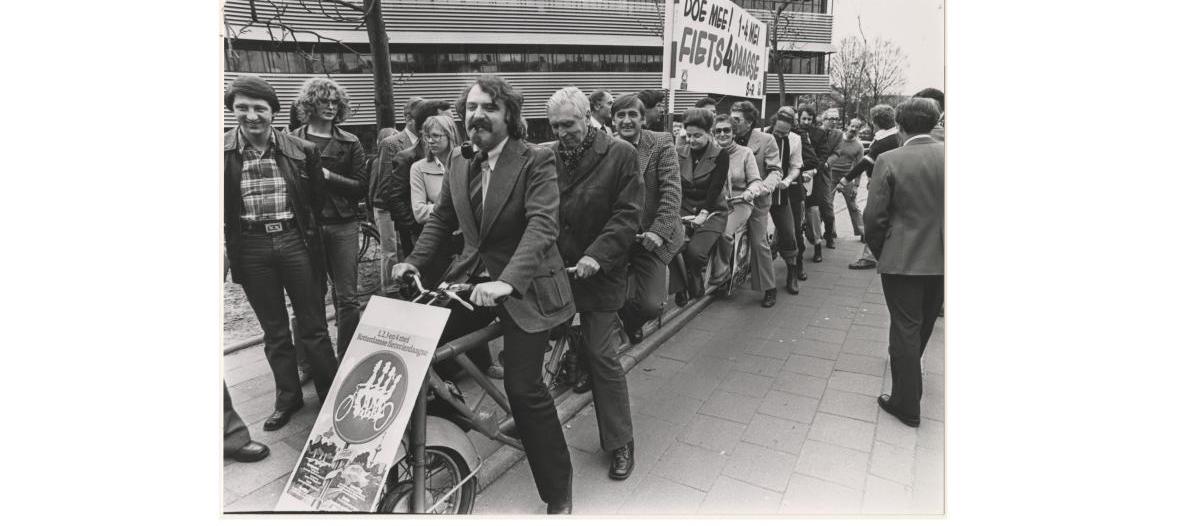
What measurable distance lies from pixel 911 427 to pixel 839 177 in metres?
4.96

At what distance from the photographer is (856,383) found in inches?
145

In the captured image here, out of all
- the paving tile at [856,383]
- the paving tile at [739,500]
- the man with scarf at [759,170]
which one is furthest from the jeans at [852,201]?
the paving tile at [739,500]

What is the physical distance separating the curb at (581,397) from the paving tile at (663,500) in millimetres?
457

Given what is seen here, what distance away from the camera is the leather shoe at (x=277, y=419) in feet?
10.0

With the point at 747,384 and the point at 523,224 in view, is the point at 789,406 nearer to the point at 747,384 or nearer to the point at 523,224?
the point at 747,384

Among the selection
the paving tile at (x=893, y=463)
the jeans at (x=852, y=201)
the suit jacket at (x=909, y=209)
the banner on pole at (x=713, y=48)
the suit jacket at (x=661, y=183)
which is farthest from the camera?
the jeans at (x=852, y=201)

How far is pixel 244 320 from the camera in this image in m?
3.53

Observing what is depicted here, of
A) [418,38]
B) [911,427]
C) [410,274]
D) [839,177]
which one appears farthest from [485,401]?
[418,38]

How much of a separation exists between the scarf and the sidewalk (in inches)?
52.0

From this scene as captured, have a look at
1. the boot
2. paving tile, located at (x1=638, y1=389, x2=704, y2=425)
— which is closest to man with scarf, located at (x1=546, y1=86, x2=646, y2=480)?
paving tile, located at (x1=638, y1=389, x2=704, y2=425)

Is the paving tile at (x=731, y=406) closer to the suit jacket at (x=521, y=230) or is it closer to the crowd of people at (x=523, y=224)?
the crowd of people at (x=523, y=224)

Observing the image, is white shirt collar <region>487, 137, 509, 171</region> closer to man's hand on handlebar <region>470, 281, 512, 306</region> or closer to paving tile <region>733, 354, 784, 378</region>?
man's hand on handlebar <region>470, 281, 512, 306</region>

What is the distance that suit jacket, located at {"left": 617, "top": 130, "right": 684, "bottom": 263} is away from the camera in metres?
3.43
